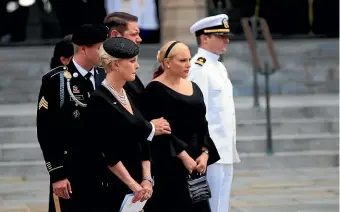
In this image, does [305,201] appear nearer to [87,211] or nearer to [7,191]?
[7,191]

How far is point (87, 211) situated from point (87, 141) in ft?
1.45

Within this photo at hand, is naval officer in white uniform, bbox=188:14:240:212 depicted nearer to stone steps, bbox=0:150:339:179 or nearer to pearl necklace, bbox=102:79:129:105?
pearl necklace, bbox=102:79:129:105

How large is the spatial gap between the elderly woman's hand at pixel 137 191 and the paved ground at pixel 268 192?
4611 mm

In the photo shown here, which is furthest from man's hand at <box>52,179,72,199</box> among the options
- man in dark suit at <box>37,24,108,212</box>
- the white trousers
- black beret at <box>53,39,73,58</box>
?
black beret at <box>53,39,73,58</box>

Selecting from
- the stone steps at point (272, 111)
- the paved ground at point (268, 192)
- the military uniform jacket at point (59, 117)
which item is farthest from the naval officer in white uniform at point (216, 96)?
the stone steps at point (272, 111)

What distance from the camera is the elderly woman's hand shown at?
6.02 metres

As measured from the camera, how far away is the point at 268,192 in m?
11.8

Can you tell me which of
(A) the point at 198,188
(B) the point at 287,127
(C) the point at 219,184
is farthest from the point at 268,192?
(A) the point at 198,188

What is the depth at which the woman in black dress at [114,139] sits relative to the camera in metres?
6.00

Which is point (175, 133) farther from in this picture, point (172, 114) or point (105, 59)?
point (105, 59)

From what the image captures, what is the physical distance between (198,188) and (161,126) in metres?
0.59

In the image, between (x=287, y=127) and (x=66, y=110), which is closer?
(x=66, y=110)

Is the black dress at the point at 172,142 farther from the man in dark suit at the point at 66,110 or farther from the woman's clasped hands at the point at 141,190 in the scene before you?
the woman's clasped hands at the point at 141,190

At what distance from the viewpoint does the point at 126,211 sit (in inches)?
239
